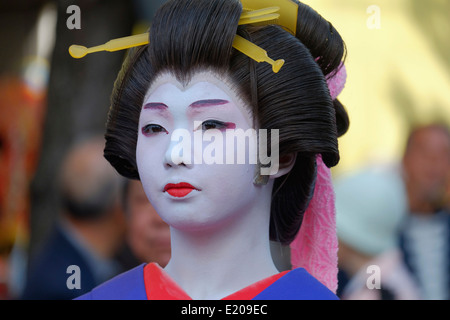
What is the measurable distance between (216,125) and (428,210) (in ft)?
6.53

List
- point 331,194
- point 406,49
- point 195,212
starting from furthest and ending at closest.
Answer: point 406,49 → point 331,194 → point 195,212

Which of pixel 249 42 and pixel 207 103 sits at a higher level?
pixel 249 42

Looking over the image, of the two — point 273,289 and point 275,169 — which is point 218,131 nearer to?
point 275,169

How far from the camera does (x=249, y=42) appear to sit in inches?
60.2

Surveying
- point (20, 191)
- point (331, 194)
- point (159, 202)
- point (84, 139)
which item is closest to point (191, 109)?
point (159, 202)

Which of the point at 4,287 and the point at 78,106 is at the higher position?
the point at 78,106

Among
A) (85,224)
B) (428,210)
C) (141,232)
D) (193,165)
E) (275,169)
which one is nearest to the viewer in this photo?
(193,165)

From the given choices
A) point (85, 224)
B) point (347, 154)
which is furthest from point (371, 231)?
point (85, 224)

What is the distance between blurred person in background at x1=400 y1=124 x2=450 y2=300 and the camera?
305 centimetres

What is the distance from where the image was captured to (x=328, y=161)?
5.43ft

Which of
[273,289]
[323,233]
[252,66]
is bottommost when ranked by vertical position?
[273,289]

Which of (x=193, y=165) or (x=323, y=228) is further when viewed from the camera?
(x=323, y=228)
